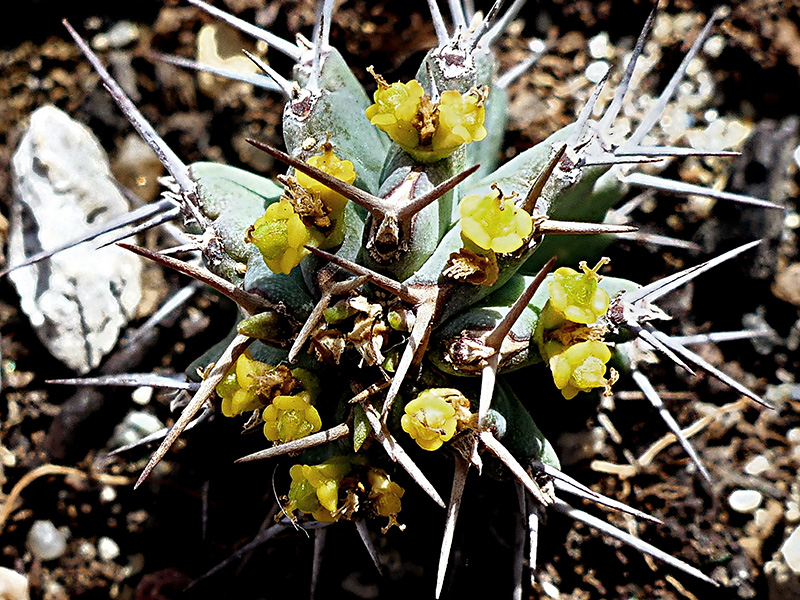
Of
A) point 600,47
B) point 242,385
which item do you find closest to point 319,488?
point 242,385

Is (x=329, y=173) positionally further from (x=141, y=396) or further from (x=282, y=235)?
(x=141, y=396)

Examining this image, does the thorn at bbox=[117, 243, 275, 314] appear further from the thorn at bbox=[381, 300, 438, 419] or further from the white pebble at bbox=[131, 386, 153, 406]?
the white pebble at bbox=[131, 386, 153, 406]

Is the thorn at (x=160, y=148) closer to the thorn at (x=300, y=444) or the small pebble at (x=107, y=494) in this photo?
the thorn at (x=300, y=444)

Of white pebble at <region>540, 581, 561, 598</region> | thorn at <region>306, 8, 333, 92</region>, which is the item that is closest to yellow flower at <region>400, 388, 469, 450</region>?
thorn at <region>306, 8, 333, 92</region>

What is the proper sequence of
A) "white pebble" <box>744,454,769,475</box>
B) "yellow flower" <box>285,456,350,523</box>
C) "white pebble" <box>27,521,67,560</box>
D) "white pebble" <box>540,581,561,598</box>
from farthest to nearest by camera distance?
"white pebble" <box>27,521,67,560</box>
"white pebble" <box>744,454,769,475</box>
"white pebble" <box>540,581,561,598</box>
"yellow flower" <box>285,456,350,523</box>

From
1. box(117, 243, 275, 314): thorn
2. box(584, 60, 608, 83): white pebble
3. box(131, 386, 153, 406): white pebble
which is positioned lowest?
box(131, 386, 153, 406): white pebble

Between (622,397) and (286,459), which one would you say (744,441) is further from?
(286,459)

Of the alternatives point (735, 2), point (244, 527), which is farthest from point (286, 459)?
point (735, 2)
